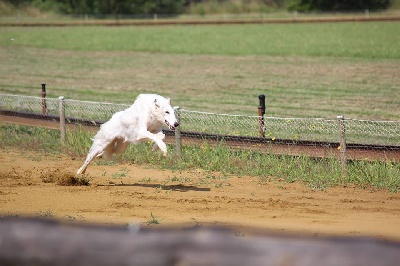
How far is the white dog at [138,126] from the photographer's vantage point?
1309 cm

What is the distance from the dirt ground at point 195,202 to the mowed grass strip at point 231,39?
86.1 feet

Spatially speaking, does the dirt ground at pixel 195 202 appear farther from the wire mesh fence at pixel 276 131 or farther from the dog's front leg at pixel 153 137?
the wire mesh fence at pixel 276 131

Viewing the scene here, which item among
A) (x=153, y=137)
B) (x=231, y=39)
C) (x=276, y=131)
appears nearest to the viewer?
(x=153, y=137)

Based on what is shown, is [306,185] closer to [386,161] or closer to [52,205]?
[386,161]

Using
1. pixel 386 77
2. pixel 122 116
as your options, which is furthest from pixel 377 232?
pixel 386 77

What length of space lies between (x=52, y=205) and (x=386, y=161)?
584 centimetres

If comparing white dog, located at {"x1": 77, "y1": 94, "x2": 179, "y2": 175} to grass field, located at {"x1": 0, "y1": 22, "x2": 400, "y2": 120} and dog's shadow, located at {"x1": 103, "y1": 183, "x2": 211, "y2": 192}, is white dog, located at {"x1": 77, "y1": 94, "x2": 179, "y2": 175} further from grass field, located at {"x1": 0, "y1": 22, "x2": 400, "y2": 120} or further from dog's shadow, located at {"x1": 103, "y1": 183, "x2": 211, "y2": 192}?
grass field, located at {"x1": 0, "y1": 22, "x2": 400, "y2": 120}

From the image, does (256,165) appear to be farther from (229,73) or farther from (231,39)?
(231,39)

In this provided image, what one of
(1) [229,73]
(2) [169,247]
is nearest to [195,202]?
(2) [169,247]

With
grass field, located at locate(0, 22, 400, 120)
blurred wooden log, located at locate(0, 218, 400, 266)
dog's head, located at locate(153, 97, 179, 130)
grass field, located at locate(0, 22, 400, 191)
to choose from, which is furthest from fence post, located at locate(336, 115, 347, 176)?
blurred wooden log, located at locate(0, 218, 400, 266)

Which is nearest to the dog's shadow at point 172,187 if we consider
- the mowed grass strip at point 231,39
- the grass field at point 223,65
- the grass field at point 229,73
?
the grass field at point 229,73

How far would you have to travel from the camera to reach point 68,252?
7.52 feet

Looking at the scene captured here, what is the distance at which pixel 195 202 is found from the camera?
12.2m

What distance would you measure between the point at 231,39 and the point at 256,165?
1494 inches
